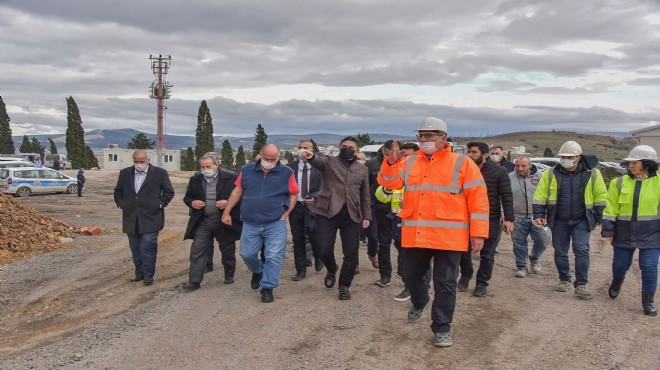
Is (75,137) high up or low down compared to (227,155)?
up

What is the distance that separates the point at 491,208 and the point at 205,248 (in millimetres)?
3848

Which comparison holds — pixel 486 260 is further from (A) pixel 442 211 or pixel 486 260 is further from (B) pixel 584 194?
(A) pixel 442 211

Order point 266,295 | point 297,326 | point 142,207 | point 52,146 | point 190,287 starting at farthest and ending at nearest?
point 52,146 < point 142,207 < point 190,287 < point 266,295 < point 297,326

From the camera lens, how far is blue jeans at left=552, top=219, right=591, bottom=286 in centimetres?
726

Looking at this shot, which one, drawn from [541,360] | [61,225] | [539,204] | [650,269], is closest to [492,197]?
[539,204]

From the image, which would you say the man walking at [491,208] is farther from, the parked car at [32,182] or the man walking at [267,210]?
the parked car at [32,182]

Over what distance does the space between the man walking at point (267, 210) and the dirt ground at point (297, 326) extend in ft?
1.47

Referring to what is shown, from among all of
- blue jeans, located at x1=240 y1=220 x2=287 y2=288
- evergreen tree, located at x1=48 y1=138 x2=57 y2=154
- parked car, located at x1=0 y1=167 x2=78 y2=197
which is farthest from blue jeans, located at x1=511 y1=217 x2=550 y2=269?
evergreen tree, located at x1=48 y1=138 x2=57 y2=154

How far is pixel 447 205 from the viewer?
17.1 ft

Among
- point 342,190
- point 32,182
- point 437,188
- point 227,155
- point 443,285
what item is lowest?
point 227,155

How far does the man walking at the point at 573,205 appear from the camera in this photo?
7.23 m

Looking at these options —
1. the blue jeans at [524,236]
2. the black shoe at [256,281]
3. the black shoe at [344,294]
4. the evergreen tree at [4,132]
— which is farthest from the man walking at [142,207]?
the evergreen tree at [4,132]

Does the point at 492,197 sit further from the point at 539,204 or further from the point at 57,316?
the point at 57,316

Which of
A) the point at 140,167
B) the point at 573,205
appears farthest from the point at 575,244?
the point at 140,167
